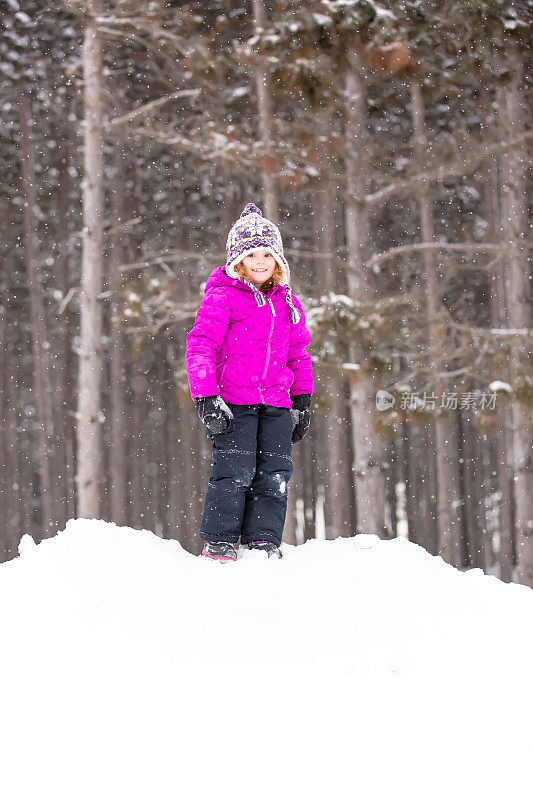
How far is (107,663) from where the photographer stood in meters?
2.54

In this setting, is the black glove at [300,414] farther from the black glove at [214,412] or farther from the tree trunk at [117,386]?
the tree trunk at [117,386]

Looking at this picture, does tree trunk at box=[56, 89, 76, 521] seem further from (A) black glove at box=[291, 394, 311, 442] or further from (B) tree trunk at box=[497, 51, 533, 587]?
(A) black glove at box=[291, 394, 311, 442]

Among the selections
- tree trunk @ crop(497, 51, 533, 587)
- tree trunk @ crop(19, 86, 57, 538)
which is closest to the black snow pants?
tree trunk @ crop(497, 51, 533, 587)

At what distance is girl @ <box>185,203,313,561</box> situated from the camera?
4.26m

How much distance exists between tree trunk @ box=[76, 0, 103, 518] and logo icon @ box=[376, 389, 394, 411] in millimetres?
3689

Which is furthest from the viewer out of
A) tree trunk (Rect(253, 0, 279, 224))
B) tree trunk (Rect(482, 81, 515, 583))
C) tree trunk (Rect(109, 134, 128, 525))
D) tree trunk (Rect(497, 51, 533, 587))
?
tree trunk (Rect(109, 134, 128, 525))

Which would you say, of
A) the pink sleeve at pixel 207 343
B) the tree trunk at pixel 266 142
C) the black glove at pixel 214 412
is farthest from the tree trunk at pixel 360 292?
the black glove at pixel 214 412

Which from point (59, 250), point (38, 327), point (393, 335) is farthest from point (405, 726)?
point (59, 250)

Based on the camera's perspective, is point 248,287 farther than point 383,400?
No

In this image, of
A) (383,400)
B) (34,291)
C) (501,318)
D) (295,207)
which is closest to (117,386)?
(34,291)

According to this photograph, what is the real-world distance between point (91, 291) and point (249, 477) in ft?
20.0

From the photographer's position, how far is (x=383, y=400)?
31.6 ft

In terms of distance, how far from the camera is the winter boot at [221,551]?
4.08 meters

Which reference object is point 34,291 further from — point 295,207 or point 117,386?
point 295,207
